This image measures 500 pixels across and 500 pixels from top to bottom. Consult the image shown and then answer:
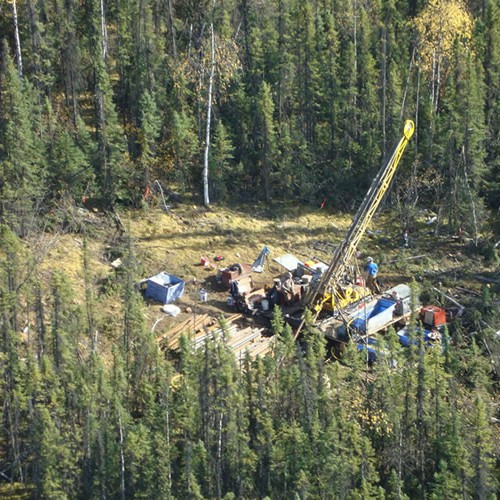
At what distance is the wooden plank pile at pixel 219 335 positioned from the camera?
1035 inches

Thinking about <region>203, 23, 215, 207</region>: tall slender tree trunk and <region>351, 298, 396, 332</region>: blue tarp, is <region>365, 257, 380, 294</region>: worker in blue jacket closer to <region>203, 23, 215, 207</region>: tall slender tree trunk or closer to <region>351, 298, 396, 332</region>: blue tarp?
<region>351, 298, 396, 332</region>: blue tarp

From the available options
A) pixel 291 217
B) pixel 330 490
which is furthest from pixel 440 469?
pixel 291 217

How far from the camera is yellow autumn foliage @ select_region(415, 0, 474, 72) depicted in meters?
38.3

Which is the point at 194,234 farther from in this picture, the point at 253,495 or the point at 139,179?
the point at 253,495

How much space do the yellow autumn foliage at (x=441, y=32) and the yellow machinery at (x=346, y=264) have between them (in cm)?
1155

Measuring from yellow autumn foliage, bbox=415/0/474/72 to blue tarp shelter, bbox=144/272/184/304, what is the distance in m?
16.1

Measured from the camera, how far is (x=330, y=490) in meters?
20.0

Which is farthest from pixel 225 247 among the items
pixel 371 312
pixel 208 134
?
pixel 371 312

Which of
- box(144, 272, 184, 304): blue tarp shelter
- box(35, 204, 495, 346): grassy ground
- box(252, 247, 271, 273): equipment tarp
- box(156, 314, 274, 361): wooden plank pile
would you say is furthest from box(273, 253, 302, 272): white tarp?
box(144, 272, 184, 304): blue tarp shelter

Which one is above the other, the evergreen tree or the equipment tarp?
the evergreen tree

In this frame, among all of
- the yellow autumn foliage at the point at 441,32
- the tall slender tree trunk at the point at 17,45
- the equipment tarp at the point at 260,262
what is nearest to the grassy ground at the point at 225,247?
the equipment tarp at the point at 260,262

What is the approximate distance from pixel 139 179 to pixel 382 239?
30.9 ft

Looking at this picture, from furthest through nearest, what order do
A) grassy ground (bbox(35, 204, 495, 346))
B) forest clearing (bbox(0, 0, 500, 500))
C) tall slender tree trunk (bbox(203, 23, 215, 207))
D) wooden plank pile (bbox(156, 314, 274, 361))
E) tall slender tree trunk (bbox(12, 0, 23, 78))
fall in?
tall slender tree trunk (bbox(203, 23, 215, 207))
tall slender tree trunk (bbox(12, 0, 23, 78))
grassy ground (bbox(35, 204, 495, 346))
wooden plank pile (bbox(156, 314, 274, 361))
forest clearing (bbox(0, 0, 500, 500))

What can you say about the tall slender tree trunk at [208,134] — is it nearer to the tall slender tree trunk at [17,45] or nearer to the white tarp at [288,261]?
the white tarp at [288,261]
